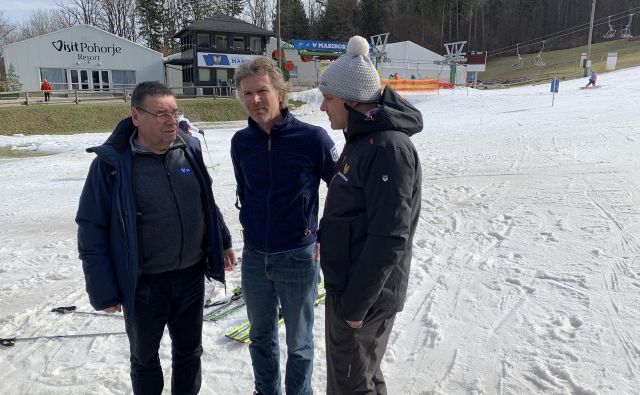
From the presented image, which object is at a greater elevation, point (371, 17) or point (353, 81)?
point (371, 17)

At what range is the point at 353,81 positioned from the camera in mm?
2035

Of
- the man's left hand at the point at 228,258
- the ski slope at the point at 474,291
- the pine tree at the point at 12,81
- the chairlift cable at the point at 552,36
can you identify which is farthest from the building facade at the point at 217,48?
the chairlift cable at the point at 552,36

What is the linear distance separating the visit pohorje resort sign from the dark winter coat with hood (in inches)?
1469

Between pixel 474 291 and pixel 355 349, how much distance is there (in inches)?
99.8

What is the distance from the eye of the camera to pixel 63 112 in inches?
870

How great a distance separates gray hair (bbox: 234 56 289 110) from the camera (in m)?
2.42

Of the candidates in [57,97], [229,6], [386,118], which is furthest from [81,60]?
[386,118]

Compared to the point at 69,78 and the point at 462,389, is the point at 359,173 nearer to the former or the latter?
the point at 462,389

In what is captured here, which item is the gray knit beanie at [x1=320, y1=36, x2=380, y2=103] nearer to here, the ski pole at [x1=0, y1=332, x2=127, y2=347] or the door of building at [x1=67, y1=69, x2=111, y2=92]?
the ski pole at [x1=0, y1=332, x2=127, y2=347]

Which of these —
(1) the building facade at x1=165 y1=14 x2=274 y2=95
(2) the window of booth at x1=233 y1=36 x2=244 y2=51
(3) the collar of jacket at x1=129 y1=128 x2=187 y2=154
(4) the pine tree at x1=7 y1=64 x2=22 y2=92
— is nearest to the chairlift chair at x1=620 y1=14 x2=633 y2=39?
(1) the building facade at x1=165 y1=14 x2=274 y2=95

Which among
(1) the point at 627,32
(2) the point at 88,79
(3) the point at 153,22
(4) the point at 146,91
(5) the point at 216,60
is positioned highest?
(3) the point at 153,22

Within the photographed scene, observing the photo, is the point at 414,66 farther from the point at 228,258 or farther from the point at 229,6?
the point at 228,258

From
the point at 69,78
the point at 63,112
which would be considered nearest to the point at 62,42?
the point at 69,78

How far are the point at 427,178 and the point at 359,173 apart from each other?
719 centimetres
